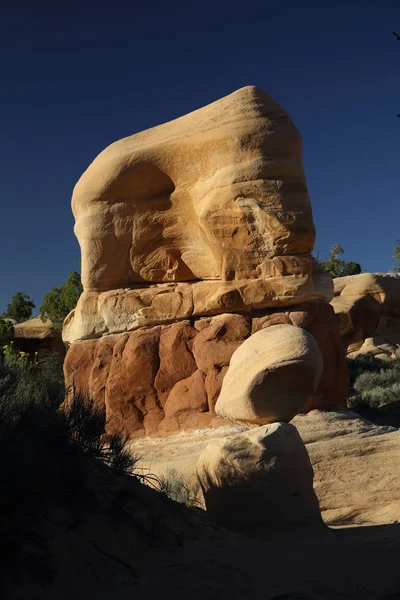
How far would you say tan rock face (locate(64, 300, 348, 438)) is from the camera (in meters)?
10.4

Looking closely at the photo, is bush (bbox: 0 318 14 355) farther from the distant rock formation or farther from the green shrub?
the green shrub

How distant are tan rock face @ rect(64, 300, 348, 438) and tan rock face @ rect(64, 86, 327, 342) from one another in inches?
10.6

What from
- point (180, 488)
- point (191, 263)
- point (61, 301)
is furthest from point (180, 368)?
point (61, 301)

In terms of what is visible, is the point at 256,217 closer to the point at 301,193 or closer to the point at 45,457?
the point at 301,193

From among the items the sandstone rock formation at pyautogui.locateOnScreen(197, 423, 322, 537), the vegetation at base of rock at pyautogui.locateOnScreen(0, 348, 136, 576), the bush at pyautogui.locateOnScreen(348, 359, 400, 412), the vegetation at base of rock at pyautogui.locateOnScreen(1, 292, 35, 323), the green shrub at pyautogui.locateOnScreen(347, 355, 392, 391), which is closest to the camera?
the vegetation at base of rock at pyautogui.locateOnScreen(0, 348, 136, 576)

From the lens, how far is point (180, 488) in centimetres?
802

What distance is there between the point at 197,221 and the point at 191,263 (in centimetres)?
77

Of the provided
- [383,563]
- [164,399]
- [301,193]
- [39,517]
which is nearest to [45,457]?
[39,517]

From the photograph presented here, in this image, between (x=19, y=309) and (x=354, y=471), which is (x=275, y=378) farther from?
(x=19, y=309)

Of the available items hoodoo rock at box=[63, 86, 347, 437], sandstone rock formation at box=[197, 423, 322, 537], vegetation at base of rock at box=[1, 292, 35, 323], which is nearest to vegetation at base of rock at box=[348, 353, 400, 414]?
hoodoo rock at box=[63, 86, 347, 437]

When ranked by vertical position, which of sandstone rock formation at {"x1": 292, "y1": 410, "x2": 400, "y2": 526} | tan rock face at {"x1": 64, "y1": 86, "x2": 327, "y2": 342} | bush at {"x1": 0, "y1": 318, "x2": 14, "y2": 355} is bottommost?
sandstone rock formation at {"x1": 292, "y1": 410, "x2": 400, "y2": 526}

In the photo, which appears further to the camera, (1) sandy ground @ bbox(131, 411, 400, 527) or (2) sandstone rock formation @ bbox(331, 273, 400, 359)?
(2) sandstone rock formation @ bbox(331, 273, 400, 359)

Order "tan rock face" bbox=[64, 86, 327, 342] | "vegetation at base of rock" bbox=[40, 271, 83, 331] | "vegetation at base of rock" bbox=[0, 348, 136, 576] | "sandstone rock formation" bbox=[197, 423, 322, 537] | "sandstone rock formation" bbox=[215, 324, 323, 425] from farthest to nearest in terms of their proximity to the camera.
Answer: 1. "vegetation at base of rock" bbox=[40, 271, 83, 331]
2. "tan rock face" bbox=[64, 86, 327, 342]
3. "sandstone rock formation" bbox=[215, 324, 323, 425]
4. "sandstone rock formation" bbox=[197, 423, 322, 537]
5. "vegetation at base of rock" bbox=[0, 348, 136, 576]

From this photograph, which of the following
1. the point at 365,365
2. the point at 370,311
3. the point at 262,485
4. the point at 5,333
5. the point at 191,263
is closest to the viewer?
the point at 262,485
